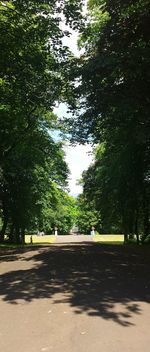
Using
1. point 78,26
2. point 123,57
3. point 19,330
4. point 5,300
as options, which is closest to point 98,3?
point 78,26

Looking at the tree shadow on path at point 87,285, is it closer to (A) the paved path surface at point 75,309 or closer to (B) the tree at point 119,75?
(A) the paved path surface at point 75,309

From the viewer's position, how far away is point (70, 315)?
332 inches

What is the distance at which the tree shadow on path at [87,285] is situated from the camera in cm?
895

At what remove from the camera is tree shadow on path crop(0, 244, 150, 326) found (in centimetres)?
895

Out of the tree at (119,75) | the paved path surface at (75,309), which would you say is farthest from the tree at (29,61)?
the paved path surface at (75,309)

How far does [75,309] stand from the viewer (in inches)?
348

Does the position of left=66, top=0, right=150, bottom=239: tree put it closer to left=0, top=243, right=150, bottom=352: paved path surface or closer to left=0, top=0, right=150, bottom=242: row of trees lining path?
left=0, top=0, right=150, bottom=242: row of trees lining path

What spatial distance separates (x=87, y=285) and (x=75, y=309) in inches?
91.4

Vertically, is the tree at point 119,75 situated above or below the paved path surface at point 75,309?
above

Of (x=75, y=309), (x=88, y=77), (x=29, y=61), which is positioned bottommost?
(x=75, y=309)

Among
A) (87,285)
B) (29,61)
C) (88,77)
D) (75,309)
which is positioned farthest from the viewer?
(29,61)

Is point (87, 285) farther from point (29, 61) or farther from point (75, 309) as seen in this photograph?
point (29, 61)

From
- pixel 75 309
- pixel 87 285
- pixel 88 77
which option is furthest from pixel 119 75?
pixel 75 309

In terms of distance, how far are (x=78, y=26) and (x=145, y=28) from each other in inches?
155
